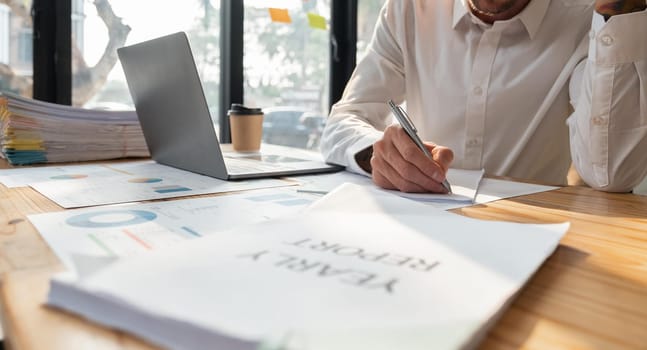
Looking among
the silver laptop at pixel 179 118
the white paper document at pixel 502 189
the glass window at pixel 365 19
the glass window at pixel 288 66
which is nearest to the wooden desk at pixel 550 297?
the white paper document at pixel 502 189

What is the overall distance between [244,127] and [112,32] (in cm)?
91

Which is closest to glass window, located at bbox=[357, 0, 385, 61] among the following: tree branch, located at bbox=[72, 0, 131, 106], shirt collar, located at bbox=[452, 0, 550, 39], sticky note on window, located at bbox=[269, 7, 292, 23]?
sticky note on window, located at bbox=[269, 7, 292, 23]

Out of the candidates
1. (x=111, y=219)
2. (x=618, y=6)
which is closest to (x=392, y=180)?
(x=111, y=219)

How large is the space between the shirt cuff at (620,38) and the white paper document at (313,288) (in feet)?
2.11

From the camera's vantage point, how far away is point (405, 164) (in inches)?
29.4

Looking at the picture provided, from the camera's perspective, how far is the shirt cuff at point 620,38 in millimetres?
867

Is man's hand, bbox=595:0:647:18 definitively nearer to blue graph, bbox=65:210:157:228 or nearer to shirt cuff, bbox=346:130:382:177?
shirt cuff, bbox=346:130:382:177

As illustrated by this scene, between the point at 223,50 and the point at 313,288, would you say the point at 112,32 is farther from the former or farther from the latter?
the point at 313,288

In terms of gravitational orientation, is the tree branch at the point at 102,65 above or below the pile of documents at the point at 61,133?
above

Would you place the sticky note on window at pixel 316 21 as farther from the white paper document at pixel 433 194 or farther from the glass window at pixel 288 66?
the white paper document at pixel 433 194

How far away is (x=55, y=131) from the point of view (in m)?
1.02

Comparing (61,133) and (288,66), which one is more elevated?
(288,66)

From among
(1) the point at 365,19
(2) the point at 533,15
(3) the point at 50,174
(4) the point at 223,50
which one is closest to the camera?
(3) the point at 50,174

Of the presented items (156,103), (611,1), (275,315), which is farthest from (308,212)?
(611,1)
